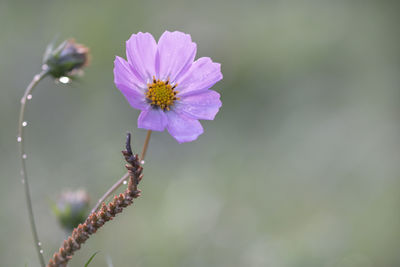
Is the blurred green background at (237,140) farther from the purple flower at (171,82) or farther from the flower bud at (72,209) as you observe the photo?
the purple flower at (171,82)

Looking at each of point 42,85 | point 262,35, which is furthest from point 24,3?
point 262,35

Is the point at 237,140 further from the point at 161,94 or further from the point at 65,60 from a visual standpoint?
the point at 161,94

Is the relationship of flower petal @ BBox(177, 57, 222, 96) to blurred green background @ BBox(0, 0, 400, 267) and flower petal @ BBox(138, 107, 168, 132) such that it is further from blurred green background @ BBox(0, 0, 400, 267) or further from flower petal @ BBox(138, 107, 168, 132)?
blurred green background @ BBox(0, 0, 400, 267)

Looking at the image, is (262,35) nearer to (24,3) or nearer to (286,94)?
(286,94)

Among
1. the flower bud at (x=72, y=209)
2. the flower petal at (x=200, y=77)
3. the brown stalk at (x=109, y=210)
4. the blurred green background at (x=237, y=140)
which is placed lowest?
the brown stalk at (x=109, y=210)

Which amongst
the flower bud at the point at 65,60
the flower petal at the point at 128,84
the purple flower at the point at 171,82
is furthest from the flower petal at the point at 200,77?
the flower bud at the point at 65,60
